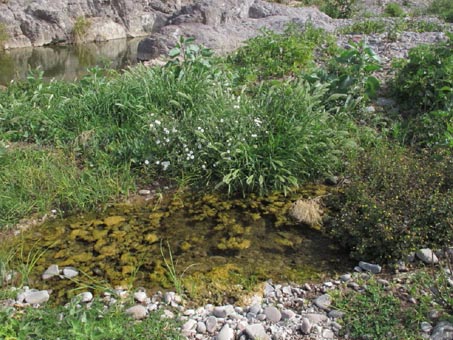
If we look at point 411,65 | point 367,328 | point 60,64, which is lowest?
point 60,64

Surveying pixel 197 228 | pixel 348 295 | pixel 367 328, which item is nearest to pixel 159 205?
pixel 197 228

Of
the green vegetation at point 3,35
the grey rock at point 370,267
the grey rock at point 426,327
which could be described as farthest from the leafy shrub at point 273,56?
the green vegetation at point 3,35

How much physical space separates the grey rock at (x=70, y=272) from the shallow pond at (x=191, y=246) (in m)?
0.06

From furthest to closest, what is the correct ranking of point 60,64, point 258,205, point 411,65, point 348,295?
1. point 60,64
2. point 411,65
3. point 258,205
4. point 348,295

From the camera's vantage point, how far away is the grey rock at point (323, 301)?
13.2ft

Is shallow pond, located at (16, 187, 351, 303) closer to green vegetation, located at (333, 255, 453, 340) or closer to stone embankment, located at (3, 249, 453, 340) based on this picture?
stone embankment, located at (3, 249, 453, 340)

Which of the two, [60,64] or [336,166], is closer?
[336,166]

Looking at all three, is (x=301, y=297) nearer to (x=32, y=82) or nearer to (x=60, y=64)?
(x=32, y=82)

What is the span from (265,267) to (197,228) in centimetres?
103

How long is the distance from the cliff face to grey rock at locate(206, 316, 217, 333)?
16.0m

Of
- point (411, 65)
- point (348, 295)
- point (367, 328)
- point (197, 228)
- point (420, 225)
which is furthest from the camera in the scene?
point (411, 65)

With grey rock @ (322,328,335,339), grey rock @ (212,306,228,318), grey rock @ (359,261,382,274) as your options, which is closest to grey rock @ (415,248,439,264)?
grey rock @ (359,261,382,274)

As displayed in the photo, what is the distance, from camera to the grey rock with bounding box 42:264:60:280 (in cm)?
468

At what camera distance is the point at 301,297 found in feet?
14.1
